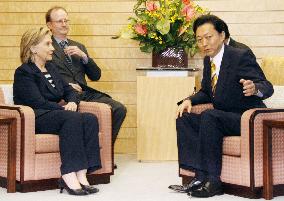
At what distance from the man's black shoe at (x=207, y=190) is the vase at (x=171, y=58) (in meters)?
1.81

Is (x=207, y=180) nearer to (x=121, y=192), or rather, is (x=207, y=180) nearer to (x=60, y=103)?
(x=121, y=192)

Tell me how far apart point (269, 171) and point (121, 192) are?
3.25 ft

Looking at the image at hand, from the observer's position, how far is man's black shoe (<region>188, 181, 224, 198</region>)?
3896mm

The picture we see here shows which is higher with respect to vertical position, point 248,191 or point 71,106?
point 71,106

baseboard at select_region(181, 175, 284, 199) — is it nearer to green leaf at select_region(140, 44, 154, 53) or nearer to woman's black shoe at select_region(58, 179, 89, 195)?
woman's black shoe at select_region(58, 179, 89, 195)

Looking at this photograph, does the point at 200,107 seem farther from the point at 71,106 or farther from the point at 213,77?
the point at 71,106

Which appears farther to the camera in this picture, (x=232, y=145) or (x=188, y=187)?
(x=188, y=187)

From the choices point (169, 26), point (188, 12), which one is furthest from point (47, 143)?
point (188, 12)

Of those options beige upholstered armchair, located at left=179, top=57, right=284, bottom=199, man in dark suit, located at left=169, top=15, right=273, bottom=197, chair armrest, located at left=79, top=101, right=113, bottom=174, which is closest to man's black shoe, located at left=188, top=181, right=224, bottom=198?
man in dark suit, located at left=169, top=15, right=273, bottom=197

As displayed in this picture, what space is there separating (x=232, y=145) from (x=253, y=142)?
0.16 metres

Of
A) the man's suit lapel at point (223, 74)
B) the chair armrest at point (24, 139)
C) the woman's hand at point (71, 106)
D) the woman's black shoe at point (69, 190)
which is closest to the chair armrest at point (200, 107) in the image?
the man's suit lapel at point (223, 74)

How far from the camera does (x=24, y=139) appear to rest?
13.4 ft

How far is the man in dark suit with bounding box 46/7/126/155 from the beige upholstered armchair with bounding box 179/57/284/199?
148 cm

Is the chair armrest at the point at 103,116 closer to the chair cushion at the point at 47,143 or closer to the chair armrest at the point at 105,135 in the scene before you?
the chair armrest at the point at 105,135
